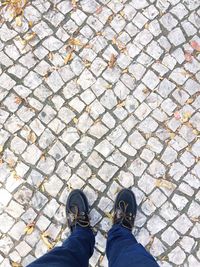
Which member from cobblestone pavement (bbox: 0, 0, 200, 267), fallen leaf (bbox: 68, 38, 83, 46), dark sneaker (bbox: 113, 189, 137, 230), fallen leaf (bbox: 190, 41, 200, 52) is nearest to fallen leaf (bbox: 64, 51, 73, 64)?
cobblestone pavement (bbox: 0, 0, 200, 267)

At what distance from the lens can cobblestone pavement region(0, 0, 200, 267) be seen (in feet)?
15.7

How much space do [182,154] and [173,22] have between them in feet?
4.87

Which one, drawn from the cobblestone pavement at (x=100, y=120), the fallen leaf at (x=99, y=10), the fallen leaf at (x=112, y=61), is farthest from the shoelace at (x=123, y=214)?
the fallen leaf at (x=99, y=10)

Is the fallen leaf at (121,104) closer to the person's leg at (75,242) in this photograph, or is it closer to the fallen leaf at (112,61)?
the fallen leaf at (112,61)

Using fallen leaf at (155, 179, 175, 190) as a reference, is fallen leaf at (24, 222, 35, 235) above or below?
below

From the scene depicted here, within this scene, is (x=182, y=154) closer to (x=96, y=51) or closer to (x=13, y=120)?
(x=96, y=51)

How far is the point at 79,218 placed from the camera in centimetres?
469

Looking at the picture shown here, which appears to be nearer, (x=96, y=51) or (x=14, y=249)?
(x=14, y=249)

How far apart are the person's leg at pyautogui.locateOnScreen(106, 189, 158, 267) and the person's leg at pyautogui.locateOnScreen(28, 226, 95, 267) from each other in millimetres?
205

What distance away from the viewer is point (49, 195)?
4.84 m

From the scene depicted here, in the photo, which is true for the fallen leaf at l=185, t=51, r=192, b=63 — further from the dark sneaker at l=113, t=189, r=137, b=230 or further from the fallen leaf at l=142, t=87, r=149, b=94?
the dark sneaker at l=113, t=189, r=137, b=230

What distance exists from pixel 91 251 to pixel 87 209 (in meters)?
0.56

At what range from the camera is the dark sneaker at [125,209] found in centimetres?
469

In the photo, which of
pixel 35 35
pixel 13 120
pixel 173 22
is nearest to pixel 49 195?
pixel 13 120
